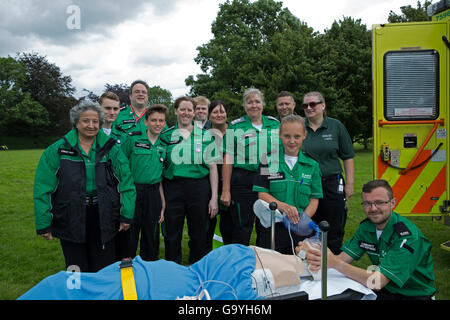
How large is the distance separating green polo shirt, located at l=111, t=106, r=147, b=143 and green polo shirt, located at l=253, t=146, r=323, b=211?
5.34 feet

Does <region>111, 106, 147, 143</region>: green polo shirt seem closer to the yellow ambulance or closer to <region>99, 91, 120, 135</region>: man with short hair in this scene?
<region>99, 91, 120, 135</region>: man with short hair

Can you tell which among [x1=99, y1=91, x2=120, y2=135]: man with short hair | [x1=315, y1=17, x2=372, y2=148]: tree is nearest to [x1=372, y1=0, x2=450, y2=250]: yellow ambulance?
[x1=99, y1=91, x2=120, y2=135]: man with short hair

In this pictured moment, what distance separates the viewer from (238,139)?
4059 mm

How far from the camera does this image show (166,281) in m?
2.03

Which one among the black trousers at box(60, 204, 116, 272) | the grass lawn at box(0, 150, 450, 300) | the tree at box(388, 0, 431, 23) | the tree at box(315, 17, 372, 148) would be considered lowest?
the grass lawn at box(0, 150, 450, 300)

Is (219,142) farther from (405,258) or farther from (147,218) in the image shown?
(405,258)

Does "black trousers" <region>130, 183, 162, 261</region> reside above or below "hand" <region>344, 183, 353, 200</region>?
below

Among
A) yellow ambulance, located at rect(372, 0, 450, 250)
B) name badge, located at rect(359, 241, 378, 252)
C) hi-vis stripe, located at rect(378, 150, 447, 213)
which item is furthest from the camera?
hi-vis stripe, located at rect(378, 150, 447, 213)

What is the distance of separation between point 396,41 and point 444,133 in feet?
4.30

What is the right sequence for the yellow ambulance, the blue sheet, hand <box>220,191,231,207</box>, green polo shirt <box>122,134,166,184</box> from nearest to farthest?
the blue sheet < green polo shirt <box>122,134,166,184</box> < hand <box>220,191,231,207</box> < the yellow ambulance

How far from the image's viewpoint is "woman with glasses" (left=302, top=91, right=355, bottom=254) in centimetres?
395

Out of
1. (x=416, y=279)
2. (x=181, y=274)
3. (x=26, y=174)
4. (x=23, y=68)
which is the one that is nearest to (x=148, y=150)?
(x=181, y=274)

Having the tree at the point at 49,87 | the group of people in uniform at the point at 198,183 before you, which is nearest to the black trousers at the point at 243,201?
the group of people in uniform at the point at 198,183

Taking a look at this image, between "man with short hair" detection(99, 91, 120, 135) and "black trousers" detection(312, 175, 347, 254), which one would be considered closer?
"black trousers" detection(312, 175, 347, 254)
